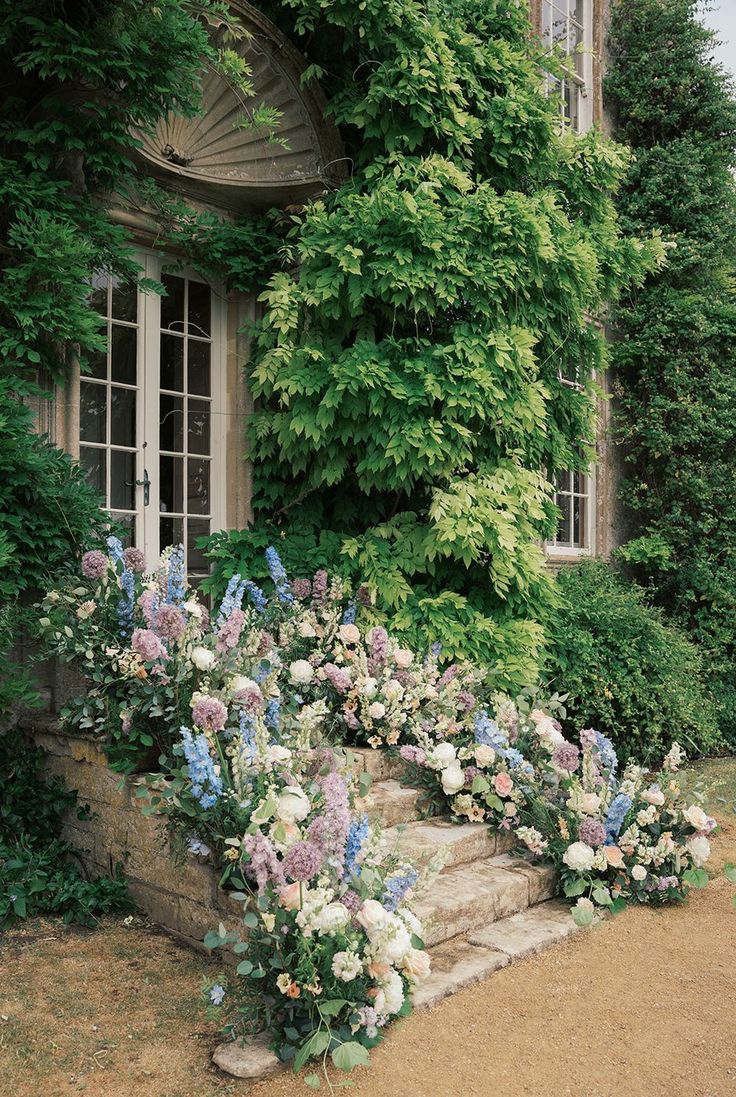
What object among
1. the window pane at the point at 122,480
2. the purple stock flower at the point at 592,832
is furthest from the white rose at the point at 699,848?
the window pane at the point at 122,480

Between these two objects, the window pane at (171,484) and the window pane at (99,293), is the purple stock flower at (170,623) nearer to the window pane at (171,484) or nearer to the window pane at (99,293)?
the window pane at (171,484)

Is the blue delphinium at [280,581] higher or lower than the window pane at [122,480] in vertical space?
lower

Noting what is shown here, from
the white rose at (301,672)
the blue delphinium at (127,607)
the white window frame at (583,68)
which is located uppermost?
the white window frame at (583,68)

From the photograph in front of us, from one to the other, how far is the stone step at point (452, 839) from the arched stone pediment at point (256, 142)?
3.73 metres

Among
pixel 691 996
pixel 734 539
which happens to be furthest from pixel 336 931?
pixel 734 539

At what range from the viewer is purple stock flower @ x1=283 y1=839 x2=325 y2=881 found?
101 inches

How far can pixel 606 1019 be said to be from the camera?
2.88 metres

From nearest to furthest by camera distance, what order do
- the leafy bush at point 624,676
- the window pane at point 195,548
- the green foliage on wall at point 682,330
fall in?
the window pane at point 195,548 → the leafy bush at point 624,676 → the green foliage on wall at point 682,330

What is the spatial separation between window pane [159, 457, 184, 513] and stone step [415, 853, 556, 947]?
8.93 ft

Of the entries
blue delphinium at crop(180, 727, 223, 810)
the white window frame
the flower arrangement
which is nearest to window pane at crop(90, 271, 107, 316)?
blue delphinium at crop(180, 727, 223, 810)

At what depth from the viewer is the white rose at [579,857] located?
12.0 ft

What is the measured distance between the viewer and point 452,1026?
2752mm

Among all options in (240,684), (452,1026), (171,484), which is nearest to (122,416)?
(171,484)

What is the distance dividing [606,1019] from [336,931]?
101 centimetres
